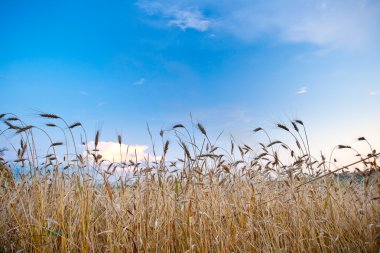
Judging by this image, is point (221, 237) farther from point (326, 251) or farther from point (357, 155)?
point (357, 155)

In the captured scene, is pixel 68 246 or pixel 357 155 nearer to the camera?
pixel 68 246

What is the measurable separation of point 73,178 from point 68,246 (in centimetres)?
188

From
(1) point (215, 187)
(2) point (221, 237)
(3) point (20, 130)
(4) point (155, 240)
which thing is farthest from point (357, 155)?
(3) point (20, 130)

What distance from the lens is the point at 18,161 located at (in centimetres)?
483

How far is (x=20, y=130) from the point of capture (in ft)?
13.2

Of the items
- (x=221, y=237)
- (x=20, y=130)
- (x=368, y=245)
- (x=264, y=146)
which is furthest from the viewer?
(x=264, y=146)

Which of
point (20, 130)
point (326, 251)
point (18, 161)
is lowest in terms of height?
point (326, 251)

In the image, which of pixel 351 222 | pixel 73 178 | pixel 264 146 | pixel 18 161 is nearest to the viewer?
pixel 351 222

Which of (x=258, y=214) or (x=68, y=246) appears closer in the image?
(x=68, y=246)

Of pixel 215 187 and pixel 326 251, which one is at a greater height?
pixel 215 187

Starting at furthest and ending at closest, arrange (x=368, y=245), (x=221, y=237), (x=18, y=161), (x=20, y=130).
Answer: (x=18, y=161)
(x=20, y=130)
(x=368, y=245)
(x=221, y=237)

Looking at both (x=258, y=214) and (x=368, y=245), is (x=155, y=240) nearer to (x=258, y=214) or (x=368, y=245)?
(x=258, y=214)

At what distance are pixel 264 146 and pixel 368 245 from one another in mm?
2430

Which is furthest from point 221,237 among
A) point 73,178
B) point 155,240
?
point 73,178
